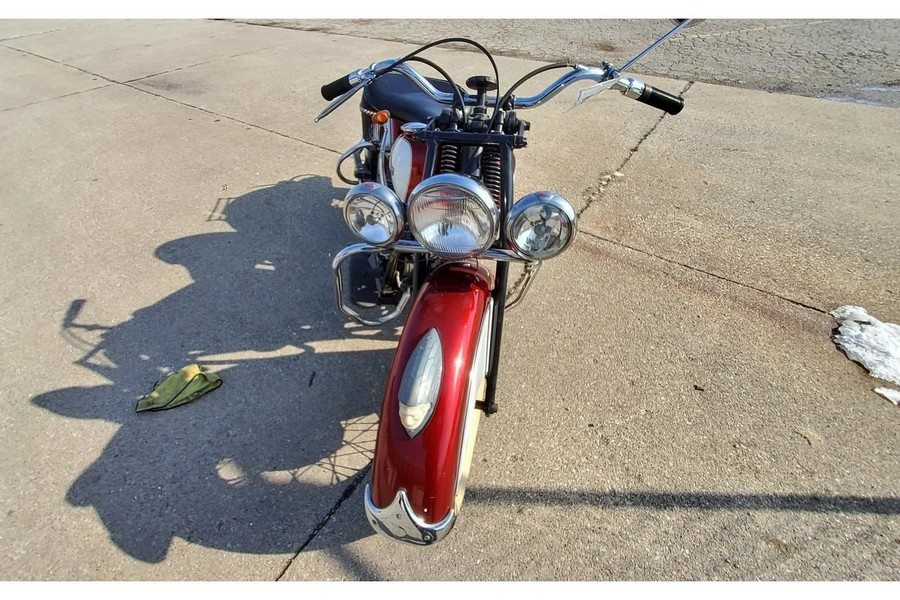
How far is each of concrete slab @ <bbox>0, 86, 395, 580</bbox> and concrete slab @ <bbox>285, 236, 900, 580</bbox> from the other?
0.33 meters

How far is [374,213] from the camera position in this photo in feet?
5.17

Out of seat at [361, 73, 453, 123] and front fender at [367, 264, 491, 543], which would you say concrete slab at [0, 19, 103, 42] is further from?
front fender at [367, 264, 491, 543]

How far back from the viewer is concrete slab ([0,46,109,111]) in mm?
5930

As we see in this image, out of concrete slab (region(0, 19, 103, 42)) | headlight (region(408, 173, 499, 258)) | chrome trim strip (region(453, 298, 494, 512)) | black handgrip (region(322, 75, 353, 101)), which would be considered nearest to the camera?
headlight (region(408, 173, 499, 258))

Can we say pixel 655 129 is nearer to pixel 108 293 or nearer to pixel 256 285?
pixel 256 285

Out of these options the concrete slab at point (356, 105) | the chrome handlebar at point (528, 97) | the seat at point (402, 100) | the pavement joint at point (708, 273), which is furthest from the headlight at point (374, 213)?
the concrete slab at point (356, 105)

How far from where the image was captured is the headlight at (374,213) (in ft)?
5.07

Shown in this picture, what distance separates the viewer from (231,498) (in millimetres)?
1889

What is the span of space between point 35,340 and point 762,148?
5232mm

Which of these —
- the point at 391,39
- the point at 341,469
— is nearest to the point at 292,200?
the point at 341,469

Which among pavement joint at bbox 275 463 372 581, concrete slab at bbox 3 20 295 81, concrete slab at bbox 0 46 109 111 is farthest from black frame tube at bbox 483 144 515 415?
concrete slab at bbox 3 20 295 81

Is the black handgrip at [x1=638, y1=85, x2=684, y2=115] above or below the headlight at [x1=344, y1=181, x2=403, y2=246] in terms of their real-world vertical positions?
above

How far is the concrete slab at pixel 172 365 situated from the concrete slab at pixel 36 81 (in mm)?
2326

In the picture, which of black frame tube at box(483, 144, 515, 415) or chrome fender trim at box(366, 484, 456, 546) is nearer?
chrome fender trim at box(366, 484, 456, 546)
